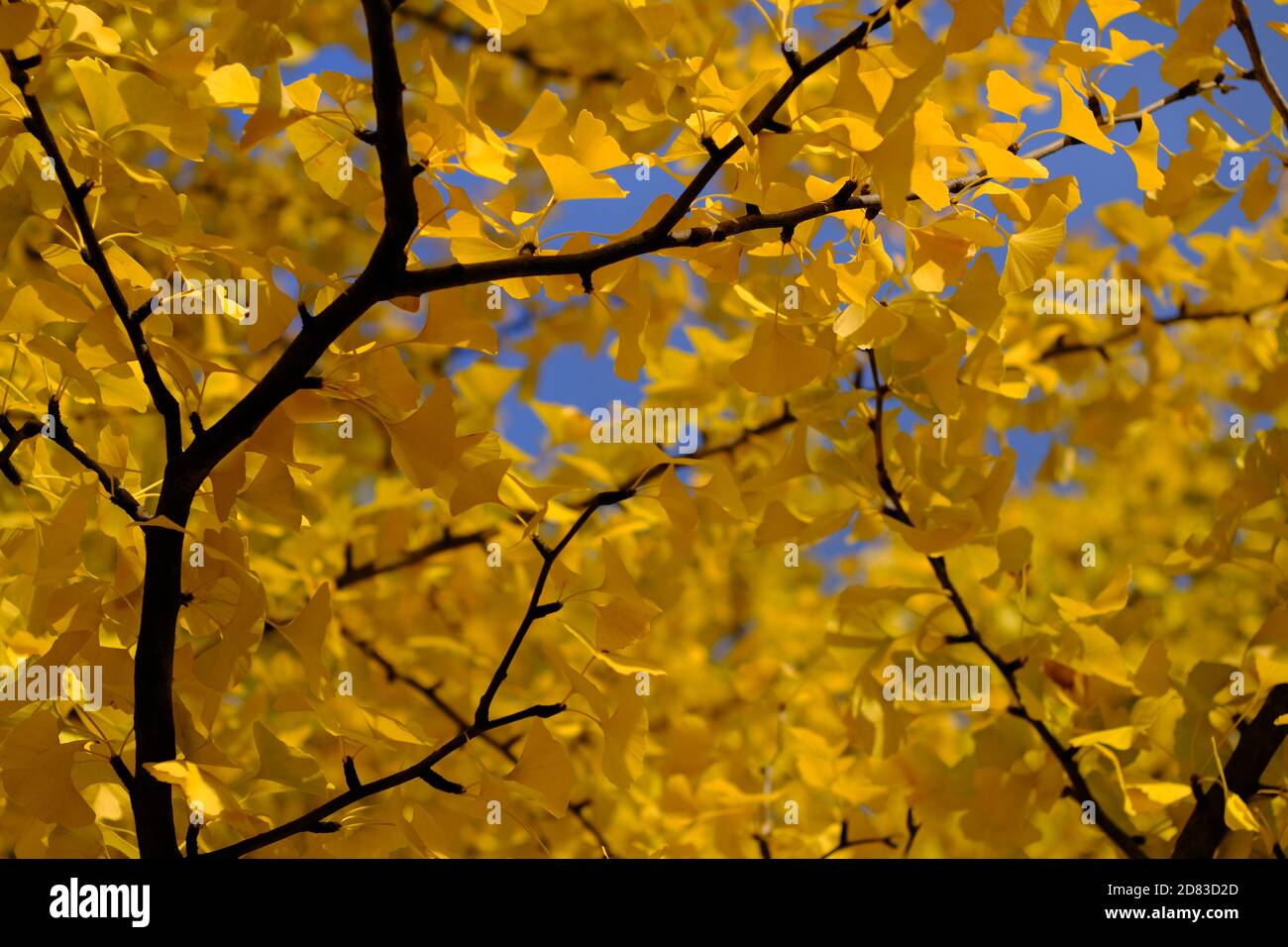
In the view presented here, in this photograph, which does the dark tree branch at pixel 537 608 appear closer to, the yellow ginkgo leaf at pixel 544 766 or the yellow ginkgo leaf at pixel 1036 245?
the yellow ginkgo leaf at pixel 544 766

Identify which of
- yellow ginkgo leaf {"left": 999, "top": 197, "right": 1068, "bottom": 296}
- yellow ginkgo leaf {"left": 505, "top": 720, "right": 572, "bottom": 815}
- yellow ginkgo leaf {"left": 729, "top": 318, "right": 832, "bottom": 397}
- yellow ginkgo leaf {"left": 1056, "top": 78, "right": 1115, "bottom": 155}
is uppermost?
yellow ginkgo leaf {"left": 1056, "top": 78, "right": 1115, "bottom": 155}

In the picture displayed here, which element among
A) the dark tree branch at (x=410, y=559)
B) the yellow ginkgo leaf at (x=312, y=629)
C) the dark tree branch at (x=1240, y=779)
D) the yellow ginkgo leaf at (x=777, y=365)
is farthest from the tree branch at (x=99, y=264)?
the dark tree branch at (x=1240, y=779)

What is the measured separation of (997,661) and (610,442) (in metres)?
0.52

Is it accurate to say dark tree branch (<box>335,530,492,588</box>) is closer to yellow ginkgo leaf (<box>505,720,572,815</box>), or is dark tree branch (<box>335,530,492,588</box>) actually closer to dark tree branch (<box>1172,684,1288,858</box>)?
yellow ginkgo leaf (<box>505,720,572,815</box>)

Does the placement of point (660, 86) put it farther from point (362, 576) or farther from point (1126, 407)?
point (1126, 407)

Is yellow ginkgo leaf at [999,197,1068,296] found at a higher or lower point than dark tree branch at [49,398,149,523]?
higher

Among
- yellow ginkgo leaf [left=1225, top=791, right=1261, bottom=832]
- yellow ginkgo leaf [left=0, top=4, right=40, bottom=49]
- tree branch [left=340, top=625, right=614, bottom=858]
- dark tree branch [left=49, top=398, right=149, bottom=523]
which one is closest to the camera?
yellow ginkgo leaf [left=0, top=4, right=40, bottom=49]

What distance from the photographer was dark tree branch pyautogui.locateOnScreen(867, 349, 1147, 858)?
935mm

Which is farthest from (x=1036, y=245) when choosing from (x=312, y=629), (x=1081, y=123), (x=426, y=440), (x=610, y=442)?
(x=610, y=442)

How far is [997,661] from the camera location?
0.98 meters

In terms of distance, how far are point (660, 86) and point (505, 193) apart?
0.35 ft

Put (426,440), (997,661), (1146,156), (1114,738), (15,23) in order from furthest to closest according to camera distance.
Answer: (997,661)
(1114,738)
(1146,156)
(426,440)
(15,23)

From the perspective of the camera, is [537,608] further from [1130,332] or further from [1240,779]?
[1130,332]

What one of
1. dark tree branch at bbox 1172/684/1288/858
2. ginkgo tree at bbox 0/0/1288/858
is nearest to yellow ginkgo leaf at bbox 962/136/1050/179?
ginkgo tree at bbox 0/0/1288/858
